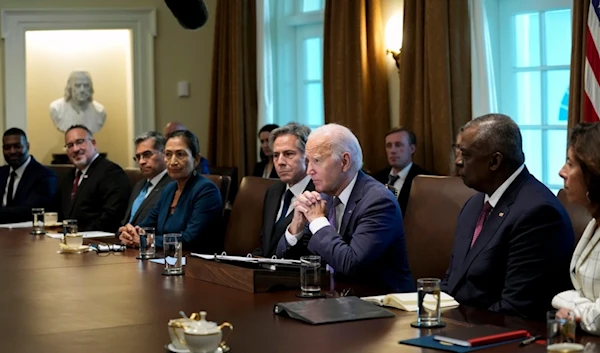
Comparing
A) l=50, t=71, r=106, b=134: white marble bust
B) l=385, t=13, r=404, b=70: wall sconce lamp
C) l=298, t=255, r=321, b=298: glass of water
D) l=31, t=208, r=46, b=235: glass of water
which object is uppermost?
l=385, t=13, r=404, b=70: wall sconce lamp

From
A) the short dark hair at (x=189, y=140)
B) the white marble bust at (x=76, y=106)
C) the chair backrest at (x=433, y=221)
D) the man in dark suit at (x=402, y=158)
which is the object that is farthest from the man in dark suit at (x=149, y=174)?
the white marble bust at (x=76, y=106)

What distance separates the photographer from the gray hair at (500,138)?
3260mm

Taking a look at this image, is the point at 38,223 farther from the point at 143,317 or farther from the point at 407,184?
the point at 143,317

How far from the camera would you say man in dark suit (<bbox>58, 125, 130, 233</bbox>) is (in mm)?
6199

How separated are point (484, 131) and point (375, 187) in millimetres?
579

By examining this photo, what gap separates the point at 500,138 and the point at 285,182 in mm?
1504

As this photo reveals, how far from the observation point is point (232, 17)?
27.7ft

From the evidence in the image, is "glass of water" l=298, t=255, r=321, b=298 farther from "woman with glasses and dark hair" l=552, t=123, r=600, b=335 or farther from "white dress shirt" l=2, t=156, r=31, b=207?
"white dress shirt" l=2, t=156, r=31, b=207

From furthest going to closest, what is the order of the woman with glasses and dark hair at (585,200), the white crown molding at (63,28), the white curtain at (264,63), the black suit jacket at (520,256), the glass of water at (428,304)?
the white crown molding at (63,28) < the white curtain at (264,63) < the black suit jacket at (520,256) < the woman with glasses and dark hair at (585,200) < the glass of water at (428,304)

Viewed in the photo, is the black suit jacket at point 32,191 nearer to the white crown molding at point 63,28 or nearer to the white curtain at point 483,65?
the white crown molding at point 63,28

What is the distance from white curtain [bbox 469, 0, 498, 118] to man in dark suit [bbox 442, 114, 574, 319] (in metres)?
2.80

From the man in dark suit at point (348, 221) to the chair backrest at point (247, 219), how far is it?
0.95 meters

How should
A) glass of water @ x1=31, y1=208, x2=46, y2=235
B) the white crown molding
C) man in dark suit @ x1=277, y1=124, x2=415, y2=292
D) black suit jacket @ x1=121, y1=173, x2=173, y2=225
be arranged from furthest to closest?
1. the white crown molding
2. black suit jacket @ x1=121, y1=173, x2=173, y2=225
3. glass of water @ x1=31, y1=208, x2=46, y2=235
4. man in dark suit @ x1=277, y1=124, x2=415, y2=292

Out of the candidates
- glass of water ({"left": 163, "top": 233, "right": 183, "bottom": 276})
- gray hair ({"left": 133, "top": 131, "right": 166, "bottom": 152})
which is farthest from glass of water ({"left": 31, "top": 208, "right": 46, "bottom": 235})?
glass of water ({"left": 163, "top": 233, "right": 183, "bottom": 276})
